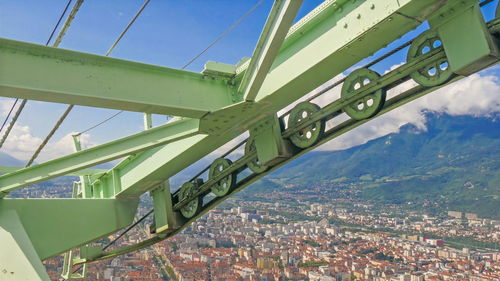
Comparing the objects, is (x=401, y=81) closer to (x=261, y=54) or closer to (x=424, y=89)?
(x=424, y=89)

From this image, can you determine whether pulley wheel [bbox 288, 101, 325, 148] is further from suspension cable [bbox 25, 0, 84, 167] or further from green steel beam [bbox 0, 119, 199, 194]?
suspension cable [bbox 25, 0, 84, 167]

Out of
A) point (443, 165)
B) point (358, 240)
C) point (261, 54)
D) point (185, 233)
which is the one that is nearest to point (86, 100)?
→ point (261, 54)

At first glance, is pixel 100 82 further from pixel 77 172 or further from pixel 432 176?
pixel 432 176

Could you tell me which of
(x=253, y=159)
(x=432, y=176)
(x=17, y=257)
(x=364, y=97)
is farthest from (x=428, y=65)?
(x=432, y=176)

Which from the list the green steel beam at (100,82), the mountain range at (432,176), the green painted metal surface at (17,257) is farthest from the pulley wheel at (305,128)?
the mountain range at (432,176)

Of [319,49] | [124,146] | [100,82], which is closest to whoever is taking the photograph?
[100,82]

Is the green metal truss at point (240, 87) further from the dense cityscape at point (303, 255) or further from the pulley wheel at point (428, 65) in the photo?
the dense cityscape at point (303, 255)
